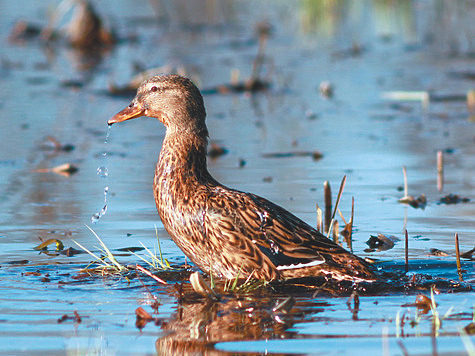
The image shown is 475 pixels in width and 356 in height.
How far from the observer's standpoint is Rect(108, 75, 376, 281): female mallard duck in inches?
222

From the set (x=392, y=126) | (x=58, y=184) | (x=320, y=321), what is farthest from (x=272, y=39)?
(x=320, y=321)

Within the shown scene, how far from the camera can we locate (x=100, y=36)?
56.0 ft

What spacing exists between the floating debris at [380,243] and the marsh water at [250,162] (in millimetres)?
58

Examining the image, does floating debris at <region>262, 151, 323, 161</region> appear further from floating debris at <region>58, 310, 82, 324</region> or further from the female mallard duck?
floating debris at <region>58, 310, 82, 324</region>

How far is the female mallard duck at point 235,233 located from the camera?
5.63 m

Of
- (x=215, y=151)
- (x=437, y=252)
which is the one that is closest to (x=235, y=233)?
(x=437, y=252)

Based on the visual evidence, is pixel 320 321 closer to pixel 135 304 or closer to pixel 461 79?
pixel 135 304

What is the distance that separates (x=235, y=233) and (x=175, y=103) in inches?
42.3

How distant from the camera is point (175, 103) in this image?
20.5 ft

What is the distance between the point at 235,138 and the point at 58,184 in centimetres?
251

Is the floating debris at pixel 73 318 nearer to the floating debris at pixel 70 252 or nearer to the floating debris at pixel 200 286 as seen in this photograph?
the floating debris at pixel 200 286

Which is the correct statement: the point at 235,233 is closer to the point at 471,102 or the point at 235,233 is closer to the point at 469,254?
the point at 469,254

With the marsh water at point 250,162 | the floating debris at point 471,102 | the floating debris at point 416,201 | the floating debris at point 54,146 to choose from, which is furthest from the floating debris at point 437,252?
the floating debris at point 471,102

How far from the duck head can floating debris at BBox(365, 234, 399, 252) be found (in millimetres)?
1358
